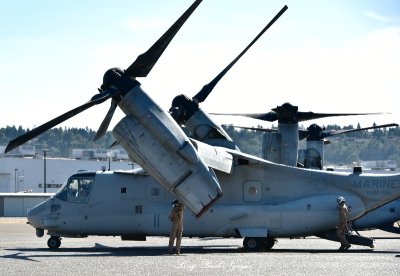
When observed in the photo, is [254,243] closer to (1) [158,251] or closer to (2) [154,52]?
(1) [158,251]

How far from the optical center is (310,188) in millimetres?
32688

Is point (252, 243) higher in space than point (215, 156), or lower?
lower

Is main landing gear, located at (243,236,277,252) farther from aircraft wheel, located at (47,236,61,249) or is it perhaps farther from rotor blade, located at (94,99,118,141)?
rotor blade, located at (94,99,118,141)

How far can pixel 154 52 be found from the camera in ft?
90.0

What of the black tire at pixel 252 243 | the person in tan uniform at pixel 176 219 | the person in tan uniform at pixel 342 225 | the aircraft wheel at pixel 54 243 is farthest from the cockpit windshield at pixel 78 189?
the person in tan uniform at pixel 342 225

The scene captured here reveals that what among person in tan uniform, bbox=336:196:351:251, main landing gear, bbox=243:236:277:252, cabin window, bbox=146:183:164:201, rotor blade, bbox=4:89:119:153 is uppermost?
rotor blade, bbox=4:89:119:153

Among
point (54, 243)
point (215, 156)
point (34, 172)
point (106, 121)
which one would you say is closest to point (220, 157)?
point (215, 156)

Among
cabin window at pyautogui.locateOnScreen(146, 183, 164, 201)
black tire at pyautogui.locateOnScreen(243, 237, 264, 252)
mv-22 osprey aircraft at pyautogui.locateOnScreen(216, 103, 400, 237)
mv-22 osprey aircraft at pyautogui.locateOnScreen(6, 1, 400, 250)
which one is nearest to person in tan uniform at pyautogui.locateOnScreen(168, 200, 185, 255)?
mv-22 osprey aircraft at pyautogui.locateOnScreen(6, 1, 400, 250)

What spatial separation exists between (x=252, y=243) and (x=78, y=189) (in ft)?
23.0

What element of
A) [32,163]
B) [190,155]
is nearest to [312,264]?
[190,155]

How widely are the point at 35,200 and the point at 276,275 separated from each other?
6518cm

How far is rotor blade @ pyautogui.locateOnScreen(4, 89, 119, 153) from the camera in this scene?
25.2 m

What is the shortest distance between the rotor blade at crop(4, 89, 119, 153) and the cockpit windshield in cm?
699

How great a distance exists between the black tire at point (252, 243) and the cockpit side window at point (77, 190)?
6277mm
